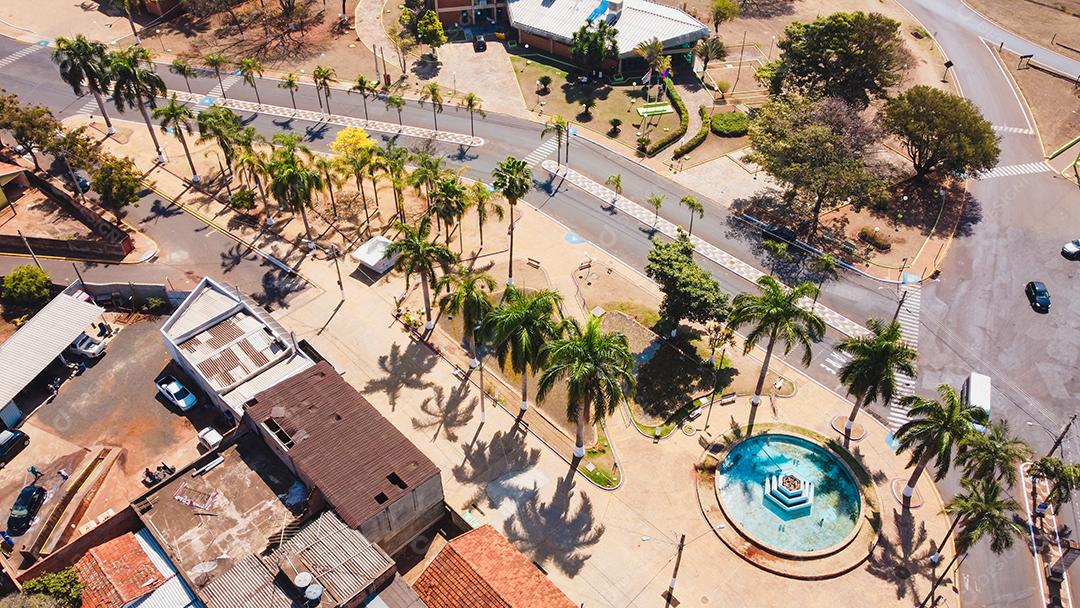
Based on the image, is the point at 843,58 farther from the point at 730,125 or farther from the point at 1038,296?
the point at 1038,296

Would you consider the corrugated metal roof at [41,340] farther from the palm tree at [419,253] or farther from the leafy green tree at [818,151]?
the leafy green tree at [818,151]

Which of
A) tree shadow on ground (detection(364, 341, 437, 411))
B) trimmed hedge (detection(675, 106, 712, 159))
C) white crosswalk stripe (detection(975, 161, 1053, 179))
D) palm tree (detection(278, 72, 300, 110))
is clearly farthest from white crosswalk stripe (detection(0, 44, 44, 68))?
white crosswalk stripe (detection(975, 161, 1053, 179))

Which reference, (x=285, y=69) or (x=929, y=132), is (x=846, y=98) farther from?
(x=285, y=69)

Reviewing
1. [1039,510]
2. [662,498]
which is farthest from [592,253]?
[1039,510]

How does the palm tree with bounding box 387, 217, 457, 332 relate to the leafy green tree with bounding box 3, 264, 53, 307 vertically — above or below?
above

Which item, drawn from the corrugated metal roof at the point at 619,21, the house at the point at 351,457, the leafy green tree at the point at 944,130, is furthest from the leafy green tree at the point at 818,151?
the house at the point at 351,457

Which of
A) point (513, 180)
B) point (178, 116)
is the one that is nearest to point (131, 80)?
point (178, 116)

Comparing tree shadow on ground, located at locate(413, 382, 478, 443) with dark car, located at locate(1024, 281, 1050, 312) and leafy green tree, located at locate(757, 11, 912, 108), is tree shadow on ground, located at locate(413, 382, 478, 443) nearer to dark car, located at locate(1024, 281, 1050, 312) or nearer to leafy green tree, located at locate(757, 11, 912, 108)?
dark car, located at locate(1024, 281, 1050, 312)

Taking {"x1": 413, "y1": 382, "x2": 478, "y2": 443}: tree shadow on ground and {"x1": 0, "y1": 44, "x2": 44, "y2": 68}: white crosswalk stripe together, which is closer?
{"x1": 413, "y1": 382, "x2": 478, "y2": 443}: tree shadow on ground
